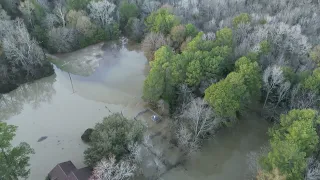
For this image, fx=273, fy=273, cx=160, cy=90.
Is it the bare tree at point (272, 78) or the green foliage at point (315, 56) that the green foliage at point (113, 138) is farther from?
the green foliage at point (315, 56)

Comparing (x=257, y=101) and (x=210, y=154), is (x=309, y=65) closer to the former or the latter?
(x=257, y=101)

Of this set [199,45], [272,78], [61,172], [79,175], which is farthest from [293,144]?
[61,172]

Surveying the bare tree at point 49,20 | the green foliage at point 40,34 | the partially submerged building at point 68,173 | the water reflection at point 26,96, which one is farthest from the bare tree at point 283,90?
the green foliage at point 40,34

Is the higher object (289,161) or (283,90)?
(283,90)

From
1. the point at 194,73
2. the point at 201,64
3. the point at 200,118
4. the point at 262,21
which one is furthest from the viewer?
the point at 262,21

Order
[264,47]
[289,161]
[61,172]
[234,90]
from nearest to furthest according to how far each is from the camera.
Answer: [289,161]
[61,172]
[234,90]
[264,47]

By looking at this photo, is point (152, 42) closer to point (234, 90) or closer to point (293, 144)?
point (234, 90)
